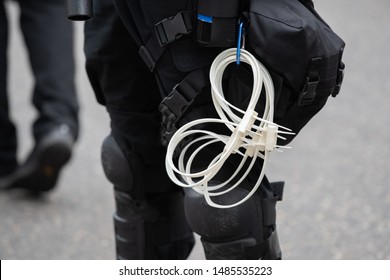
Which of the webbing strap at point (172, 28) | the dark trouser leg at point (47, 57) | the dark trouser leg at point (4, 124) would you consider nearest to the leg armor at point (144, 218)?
the webbing strap at point (172, 28)

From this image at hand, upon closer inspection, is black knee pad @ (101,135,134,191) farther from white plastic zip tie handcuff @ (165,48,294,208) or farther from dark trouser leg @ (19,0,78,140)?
dark trouser leg @ (19,0,78,140)

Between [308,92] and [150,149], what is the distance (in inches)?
24.7

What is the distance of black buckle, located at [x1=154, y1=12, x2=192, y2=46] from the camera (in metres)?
1.75

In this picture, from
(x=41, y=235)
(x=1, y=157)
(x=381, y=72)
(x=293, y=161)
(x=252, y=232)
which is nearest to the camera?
(x=252, y=232)

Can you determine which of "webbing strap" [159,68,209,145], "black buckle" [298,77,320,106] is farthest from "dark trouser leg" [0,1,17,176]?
"black buckle" [298,77,320,106]

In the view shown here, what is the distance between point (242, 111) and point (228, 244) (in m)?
0.36

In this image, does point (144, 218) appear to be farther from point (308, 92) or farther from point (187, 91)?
point (308, 92)

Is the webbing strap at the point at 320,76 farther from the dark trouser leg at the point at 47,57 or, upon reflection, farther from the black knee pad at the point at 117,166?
the dark trouser leg at the point at 47,57

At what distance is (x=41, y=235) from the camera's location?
3209 millimetres

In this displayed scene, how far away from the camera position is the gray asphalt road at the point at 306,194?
309cm

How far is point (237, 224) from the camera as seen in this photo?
187 cm
